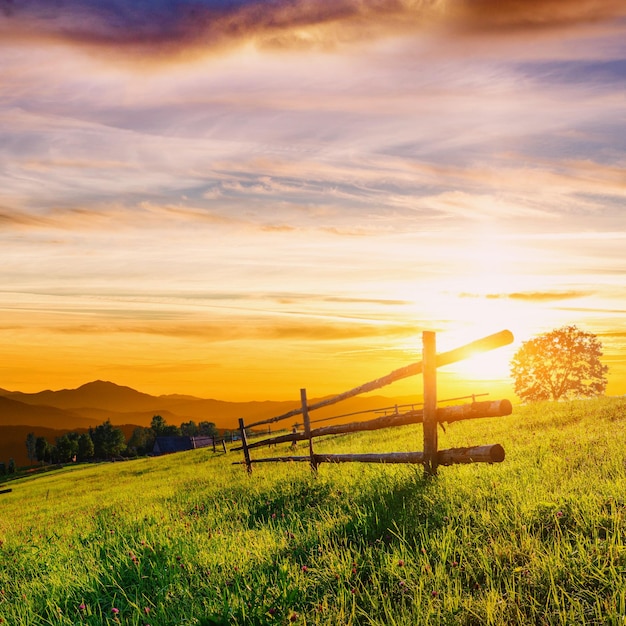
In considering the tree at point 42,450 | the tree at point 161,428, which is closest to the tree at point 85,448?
the tree at point 42,450

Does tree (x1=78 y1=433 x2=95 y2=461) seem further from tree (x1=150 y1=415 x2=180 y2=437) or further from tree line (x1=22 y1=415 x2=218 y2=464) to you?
tree (x1=150 y1=415 x2=180 y2=437)

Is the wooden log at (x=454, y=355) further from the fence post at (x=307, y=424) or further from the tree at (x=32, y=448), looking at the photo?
the tree at (x=32, y=448)

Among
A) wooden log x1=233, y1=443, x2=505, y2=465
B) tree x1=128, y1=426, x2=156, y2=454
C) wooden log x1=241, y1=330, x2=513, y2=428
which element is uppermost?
wooden log x1=241, y1=330, x2=513, y2=428

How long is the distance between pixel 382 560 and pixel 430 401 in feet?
11.0

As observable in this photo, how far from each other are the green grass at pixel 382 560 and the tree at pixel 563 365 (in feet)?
177

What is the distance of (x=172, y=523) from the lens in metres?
7.71

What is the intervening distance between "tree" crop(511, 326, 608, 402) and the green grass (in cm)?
5403

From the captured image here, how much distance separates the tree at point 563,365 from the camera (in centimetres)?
5594

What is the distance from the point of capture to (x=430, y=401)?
741 centimetres

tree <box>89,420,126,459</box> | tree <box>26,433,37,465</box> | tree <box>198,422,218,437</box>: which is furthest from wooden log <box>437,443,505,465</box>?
tree <box>26,433,37,465</box>

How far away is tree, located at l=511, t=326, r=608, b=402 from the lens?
184 feet

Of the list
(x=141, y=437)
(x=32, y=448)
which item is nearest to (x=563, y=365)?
(x=141, y=437)

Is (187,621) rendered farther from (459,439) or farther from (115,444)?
(115,444)

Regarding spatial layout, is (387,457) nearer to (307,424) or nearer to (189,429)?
(307,424)
